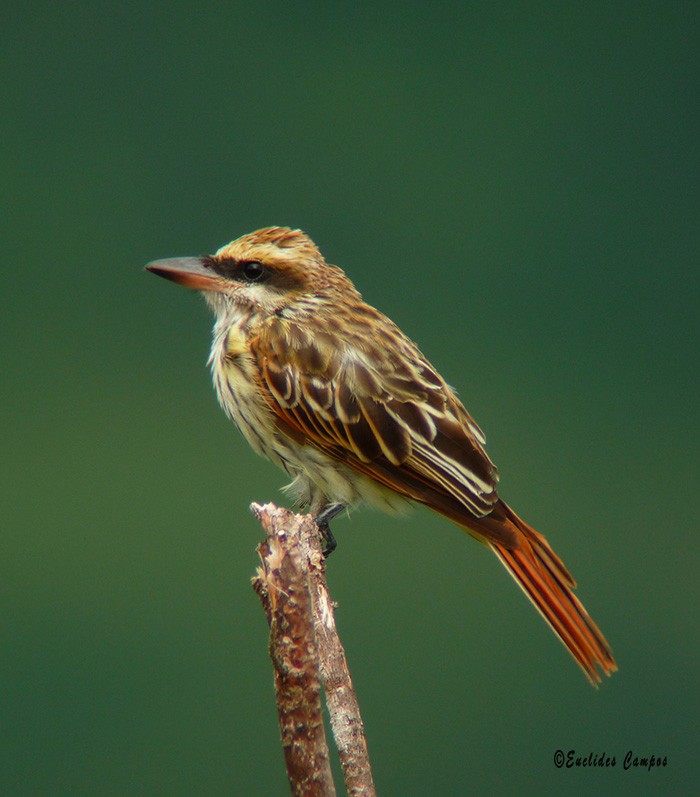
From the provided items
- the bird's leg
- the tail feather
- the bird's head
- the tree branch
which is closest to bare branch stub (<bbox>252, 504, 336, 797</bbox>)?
the tree branch

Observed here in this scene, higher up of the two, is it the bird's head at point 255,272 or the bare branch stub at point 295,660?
the bird's head at point 255,272

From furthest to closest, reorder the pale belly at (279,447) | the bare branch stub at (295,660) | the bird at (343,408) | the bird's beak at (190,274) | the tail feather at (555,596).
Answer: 1. the bird's beak at (190,274)
2. the pale belly at (279,447)
3. the bird at (343,408)
4. the tail feather at (555,596)
5. the bare branch stub at (295,660)

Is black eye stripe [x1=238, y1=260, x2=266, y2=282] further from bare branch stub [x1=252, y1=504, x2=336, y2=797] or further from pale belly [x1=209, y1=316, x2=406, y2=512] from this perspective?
bare branch stub [x1=252, y1=504, x2=336, y2=797]

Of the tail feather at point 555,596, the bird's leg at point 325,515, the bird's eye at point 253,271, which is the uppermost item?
the bird's eye at point 253,271

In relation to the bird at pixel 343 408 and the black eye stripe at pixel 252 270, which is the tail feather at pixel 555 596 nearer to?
the bird at pixel 343 408

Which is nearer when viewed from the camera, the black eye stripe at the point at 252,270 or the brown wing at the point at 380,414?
the brown wing at the point at 380,414

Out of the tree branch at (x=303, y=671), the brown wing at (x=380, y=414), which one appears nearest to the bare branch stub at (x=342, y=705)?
the tree branch at (x=303, y=671)
